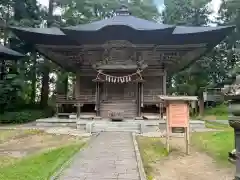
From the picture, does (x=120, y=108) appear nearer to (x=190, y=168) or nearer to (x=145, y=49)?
(x=145, y=49)

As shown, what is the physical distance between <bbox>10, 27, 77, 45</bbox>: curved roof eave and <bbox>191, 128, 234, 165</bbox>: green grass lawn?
371 inches

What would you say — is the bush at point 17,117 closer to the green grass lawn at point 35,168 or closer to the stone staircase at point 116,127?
the stone staircase at point 116,127

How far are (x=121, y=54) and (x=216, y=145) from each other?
9693 millimetres

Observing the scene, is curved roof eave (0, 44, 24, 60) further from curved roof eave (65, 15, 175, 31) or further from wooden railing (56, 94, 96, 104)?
curved roof eave (65, 15, 175, 31)

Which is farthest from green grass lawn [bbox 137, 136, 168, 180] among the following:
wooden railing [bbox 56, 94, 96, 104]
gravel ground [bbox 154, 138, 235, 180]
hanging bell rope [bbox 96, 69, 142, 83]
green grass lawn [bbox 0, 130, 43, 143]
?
wooden railing [bbox 56, 94, 96, 104]

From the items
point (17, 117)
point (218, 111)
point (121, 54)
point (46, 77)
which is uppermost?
point (121, 54)

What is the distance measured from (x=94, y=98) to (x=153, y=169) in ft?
38.2

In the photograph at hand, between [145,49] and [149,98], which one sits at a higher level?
[145,49]

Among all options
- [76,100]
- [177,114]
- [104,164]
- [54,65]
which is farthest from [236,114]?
[54,65]

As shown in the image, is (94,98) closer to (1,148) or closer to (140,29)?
(140,29)

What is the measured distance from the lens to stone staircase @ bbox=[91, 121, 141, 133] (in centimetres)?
1422

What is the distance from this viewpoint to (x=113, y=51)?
59.6 feet

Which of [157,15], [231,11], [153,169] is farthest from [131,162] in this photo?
[157,15]

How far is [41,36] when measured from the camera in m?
17.0
